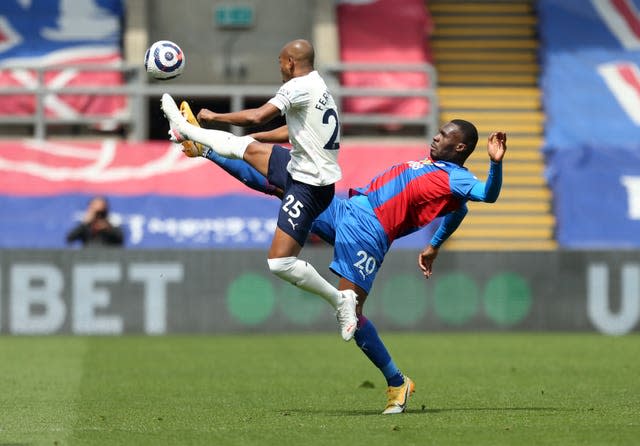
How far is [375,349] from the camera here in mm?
9312

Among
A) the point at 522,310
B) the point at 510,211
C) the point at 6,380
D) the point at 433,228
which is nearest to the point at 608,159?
the point at 510,211

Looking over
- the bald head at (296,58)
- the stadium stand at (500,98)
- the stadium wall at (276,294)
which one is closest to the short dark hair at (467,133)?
the bald head at (296,58)

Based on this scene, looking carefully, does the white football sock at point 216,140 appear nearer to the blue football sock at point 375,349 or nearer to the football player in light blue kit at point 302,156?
the football player in light blue kit at point 302,156

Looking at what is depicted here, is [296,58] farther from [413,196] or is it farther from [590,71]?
[590,71]

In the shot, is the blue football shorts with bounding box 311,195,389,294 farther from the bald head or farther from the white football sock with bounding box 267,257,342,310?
the bald head

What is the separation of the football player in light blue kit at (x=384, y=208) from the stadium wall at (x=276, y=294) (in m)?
7.85

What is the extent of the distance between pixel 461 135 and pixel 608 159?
13255 millimetres

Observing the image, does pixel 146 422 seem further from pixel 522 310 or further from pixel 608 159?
pixel 608 159

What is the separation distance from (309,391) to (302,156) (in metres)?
2.38

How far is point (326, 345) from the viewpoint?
624 inches

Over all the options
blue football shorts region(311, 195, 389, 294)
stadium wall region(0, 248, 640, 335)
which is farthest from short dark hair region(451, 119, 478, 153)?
stadium wall region(0, 248, 640, 335)

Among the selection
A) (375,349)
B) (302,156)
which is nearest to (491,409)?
(375,349)

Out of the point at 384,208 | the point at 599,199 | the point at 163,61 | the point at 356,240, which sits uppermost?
the point at 163,61

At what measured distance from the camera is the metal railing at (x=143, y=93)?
→ 2116cm
